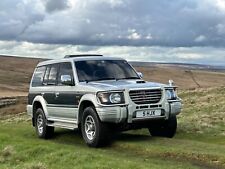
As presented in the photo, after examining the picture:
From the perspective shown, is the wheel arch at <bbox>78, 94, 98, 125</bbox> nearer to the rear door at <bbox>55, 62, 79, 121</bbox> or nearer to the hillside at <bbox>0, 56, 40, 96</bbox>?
the rear door at <bbox>55, 62, 79, 121</bbox>

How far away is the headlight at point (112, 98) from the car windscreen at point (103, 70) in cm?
132

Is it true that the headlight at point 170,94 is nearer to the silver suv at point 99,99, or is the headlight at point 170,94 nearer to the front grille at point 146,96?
the silver suv at point 99,99

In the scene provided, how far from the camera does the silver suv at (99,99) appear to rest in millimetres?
12719

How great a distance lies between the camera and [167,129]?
14383mm

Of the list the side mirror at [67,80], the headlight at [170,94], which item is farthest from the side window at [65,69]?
the headlight at [170,94]

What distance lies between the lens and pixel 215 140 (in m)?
14.6

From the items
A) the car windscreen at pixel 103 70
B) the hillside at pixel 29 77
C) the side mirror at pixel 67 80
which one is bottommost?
the hillside at pixel 29 77

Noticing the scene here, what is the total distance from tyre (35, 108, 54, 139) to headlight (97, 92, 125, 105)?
347cm

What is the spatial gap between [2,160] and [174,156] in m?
3.92

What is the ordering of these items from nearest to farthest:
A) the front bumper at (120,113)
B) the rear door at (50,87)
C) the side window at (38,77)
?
the front bumper at (120,113) → the rear door at (50,87) → the side window at (38,77)

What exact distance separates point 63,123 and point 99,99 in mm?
2314

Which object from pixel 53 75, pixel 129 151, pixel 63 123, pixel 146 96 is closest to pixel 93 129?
pixel 129 151

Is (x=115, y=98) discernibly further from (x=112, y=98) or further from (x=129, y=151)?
(x=129, y=151)

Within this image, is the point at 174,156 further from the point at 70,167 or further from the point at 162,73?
the point at 162,73
